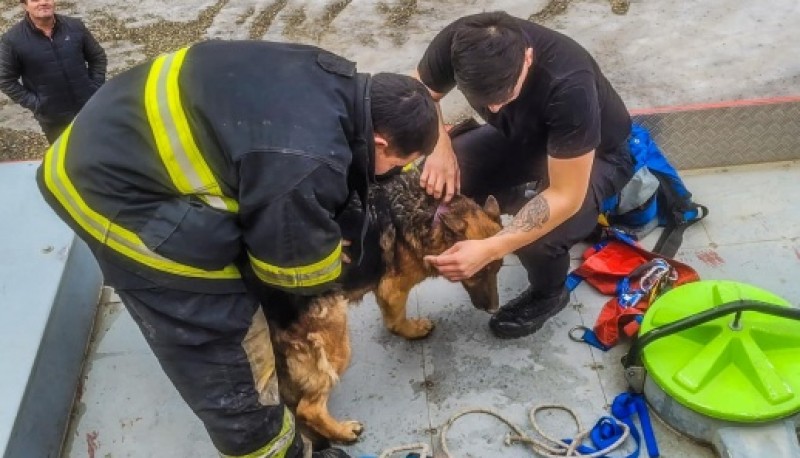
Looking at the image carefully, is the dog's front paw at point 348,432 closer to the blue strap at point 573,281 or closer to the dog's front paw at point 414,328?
the dog's front paw at point 414,328

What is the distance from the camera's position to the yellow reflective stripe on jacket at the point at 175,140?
2242 mm

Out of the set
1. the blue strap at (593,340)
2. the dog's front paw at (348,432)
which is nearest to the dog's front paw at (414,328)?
the dog's front paw at (348,432)

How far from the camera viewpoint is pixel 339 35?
331 inches

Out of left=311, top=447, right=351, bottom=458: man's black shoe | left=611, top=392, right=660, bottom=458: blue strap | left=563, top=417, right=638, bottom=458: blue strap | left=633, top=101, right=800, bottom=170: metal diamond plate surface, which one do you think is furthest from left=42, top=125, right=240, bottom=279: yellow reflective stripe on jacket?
left=633, top=101, right=800, bottom=170: metal diamond plate surface

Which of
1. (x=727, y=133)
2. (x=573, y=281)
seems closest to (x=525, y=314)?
(x=573, y=281)

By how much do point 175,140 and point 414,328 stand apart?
2.08 m

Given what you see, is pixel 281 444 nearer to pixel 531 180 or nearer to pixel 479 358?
pixel 479 358

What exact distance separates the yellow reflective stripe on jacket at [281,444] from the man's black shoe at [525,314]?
4.52ft

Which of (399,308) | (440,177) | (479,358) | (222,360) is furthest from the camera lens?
(479,358)

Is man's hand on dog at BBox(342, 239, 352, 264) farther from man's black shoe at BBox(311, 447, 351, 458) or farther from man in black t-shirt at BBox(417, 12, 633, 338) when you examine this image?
man's black shoe at BBox(311, 447, 351, 458)

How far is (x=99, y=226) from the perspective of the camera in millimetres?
2395

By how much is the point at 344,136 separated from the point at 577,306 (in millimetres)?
2331

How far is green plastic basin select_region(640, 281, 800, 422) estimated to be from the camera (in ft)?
10.5

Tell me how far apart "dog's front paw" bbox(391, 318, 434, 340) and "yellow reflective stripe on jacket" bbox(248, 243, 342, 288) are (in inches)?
60.4
